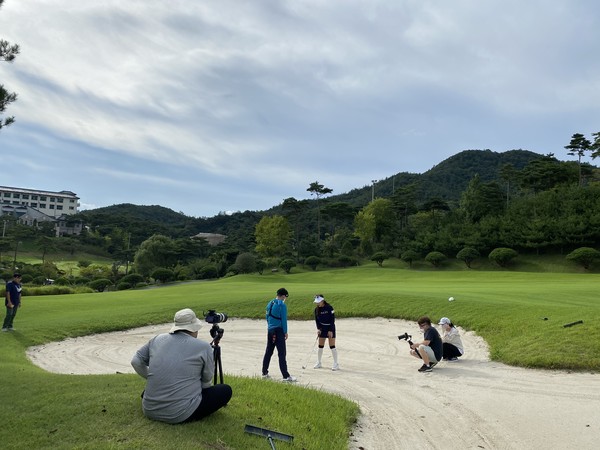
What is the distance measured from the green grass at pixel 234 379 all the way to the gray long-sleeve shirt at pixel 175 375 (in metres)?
0.21

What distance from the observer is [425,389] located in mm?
9836

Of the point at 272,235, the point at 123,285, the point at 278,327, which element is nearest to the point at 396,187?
the point at 272,235

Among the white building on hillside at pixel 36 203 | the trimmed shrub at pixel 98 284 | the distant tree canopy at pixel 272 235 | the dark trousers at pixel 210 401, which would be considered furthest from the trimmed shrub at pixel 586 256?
the white building on hillside at pixel 36 203

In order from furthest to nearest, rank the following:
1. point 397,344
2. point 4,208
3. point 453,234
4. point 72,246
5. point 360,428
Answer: point 4,208
point 72,246
point 453,234
point 397,344
point 360,428

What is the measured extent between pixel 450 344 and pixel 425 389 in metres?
3.13

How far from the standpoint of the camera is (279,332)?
11.1 metres

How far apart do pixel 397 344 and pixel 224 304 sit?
35.1 ft

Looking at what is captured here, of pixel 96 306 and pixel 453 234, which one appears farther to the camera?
pixel 453 234

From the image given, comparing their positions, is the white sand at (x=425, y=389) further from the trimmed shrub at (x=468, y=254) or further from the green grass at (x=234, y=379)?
the trimmed shrub at (x=468, y=254)

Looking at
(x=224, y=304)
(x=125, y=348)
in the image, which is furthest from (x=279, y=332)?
(x=224, y=304)

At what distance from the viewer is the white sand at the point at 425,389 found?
7.06 metres

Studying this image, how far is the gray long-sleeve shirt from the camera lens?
219 inches

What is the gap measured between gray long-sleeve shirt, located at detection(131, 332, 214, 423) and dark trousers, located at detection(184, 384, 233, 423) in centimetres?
10

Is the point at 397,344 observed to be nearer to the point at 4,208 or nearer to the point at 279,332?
the point at 279,332
